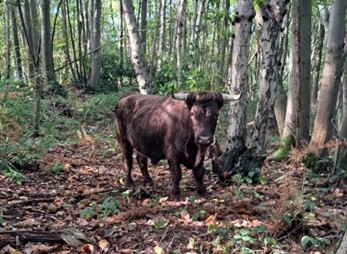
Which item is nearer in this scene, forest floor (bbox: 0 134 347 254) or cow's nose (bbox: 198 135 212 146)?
forest floor (bbox: 0 134 347 254)

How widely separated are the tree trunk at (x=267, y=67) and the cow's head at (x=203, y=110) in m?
0.90

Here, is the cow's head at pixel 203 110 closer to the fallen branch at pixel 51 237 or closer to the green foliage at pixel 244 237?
the green foliage at pixel 244 237

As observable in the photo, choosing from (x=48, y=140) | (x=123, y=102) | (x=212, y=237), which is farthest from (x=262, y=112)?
(x=48, y=140)

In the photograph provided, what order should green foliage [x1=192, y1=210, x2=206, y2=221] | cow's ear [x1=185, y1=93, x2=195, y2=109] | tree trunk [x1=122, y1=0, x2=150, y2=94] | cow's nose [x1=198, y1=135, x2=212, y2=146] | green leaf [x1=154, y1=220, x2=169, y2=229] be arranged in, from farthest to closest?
tree trunk [x1=122, y1=0, x2=150, y2=94]
cow's ear [x1=185, y1=93, x2=195, y2=109]
cow's nose [x1=198, y1=135, x2=212, y2=146]
green foliage [x1=192, y1=210, x2=206, y2=221]
green leaf [x1=154, y1=220, x2=169, y2=229]

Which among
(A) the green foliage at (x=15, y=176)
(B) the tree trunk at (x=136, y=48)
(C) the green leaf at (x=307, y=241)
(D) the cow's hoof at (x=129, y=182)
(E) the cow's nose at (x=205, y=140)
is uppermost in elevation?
(B) the tree trunk at (x=136, y=48)

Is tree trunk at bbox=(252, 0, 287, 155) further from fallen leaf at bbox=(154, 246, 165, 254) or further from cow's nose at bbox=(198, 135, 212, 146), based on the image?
fallen leaf at bbox=(154, 246, 165, 254)

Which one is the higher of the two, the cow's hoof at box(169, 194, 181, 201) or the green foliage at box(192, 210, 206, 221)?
the green foliage at box(192, 210, 206, 221)

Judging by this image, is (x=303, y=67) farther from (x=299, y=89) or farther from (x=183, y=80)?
(x=183, y=80)

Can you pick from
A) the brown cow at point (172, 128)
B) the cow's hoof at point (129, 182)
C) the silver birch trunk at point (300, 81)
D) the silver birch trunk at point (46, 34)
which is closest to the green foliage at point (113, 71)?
the silver birch trunk at point (46, 34)

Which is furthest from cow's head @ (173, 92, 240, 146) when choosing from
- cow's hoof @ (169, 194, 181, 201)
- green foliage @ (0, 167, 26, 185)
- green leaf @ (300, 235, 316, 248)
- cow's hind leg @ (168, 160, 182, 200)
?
green foliage @ (0, 167, 26, 185)

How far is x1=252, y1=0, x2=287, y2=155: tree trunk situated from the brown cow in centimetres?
89

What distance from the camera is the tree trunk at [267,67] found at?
6469 mm

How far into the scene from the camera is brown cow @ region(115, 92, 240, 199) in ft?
18.8

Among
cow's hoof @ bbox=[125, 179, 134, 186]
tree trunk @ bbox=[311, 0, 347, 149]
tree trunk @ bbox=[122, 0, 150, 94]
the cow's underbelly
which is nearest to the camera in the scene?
the cow's underbelly
